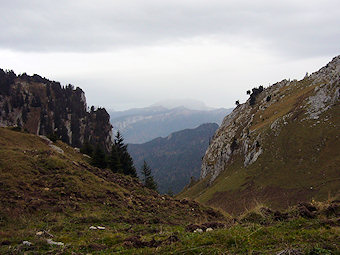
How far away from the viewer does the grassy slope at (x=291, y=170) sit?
55312mm

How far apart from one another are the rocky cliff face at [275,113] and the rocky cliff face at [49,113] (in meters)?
69.7

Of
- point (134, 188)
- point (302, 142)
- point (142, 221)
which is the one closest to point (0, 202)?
point (142, 221)

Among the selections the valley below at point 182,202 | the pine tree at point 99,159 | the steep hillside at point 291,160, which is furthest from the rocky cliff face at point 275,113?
the pine tree at point 99,159

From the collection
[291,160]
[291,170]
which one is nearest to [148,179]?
[291,170]

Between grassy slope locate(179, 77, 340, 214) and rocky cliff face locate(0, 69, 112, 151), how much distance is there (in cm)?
9198

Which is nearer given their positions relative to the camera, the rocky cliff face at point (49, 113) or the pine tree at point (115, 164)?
the pine tree at point (115, 164)

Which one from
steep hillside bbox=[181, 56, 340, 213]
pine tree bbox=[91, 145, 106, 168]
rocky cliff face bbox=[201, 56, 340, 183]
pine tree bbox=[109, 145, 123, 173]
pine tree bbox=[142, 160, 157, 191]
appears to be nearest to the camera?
pine tree bbox=[91, 145, 106, 168]

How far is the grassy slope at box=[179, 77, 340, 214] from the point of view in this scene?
55.3 m

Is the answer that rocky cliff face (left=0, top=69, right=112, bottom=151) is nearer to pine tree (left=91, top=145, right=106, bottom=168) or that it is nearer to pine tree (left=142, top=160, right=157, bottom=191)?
pine tree (left=142, top=160, right=157, bottom=191)

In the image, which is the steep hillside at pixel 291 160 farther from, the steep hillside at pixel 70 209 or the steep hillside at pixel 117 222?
the steep hillside at pixel 117 222

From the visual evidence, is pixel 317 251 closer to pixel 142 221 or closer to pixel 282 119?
pixel 142 221

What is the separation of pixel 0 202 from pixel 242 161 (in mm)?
81266

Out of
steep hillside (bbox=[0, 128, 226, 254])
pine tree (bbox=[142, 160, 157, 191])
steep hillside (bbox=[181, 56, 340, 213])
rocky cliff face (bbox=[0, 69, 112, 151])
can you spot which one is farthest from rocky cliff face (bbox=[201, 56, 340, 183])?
rocky cliff face (bbox=[0, 69, 112, 151])

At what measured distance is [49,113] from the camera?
524ft
